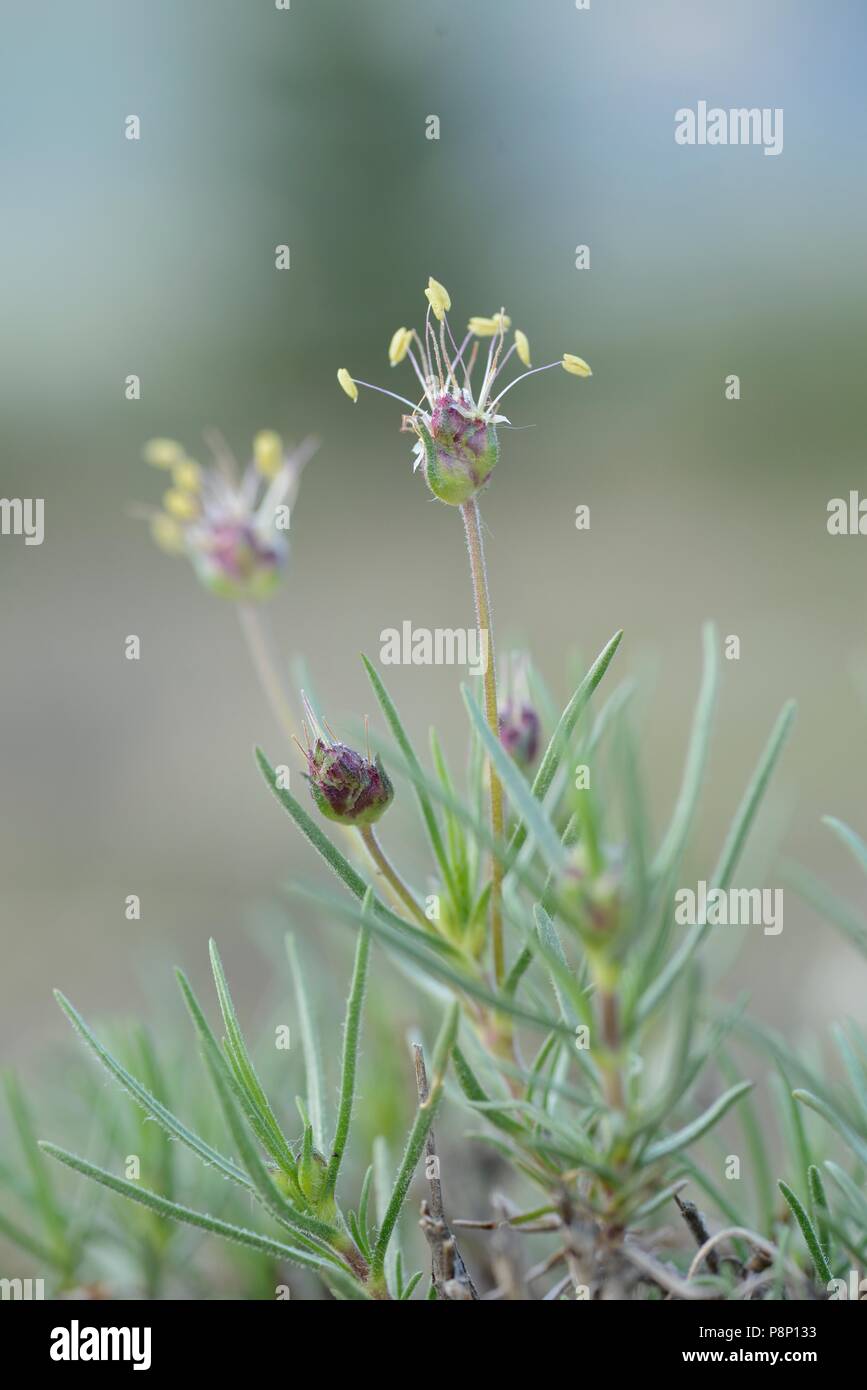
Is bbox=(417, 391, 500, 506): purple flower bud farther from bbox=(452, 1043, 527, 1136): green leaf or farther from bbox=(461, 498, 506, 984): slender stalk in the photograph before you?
bbox=(452, 1043, 527, 1136): green leaf

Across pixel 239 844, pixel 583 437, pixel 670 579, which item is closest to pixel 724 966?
pixel 239 844

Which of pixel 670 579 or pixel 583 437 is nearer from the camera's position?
pixel 670 579

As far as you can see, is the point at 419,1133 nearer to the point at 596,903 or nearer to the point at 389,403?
the point at 596,903

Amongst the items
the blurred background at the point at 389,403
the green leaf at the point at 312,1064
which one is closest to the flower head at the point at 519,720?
the green leaf at the point at 312,1064

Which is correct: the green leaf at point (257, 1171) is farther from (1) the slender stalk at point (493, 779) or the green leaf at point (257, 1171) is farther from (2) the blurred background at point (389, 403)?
Answer: (2) the blurred background at point (389, 403)

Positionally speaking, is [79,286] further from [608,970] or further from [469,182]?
[608,970]

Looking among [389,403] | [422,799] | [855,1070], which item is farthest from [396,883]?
[389,403]
